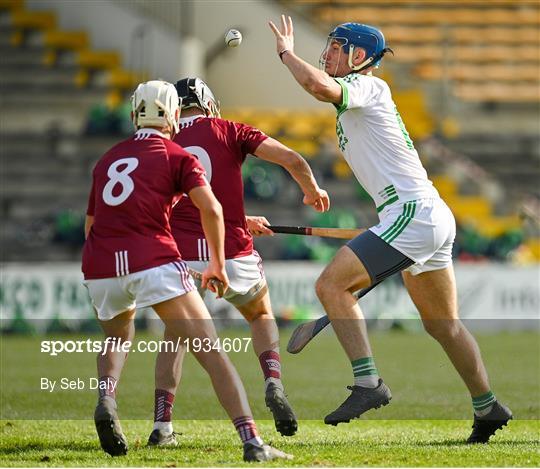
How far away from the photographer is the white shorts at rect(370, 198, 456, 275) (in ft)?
22.1

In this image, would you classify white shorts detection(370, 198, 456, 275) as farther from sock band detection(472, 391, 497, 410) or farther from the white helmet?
the white helmet

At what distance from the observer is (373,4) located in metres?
23.1

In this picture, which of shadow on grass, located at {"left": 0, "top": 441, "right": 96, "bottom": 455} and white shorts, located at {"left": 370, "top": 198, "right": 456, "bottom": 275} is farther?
shadow on grass, located at {"left": 0, "top": 441, "right": 96, "bottom": 455}

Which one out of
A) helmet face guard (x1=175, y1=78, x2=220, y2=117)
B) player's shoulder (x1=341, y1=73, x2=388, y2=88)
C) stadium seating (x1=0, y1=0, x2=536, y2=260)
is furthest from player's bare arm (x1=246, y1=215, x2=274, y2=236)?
stadium seating (x1=0, y1=0, x2=536, y2=260)

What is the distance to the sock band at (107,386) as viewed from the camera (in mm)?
6555

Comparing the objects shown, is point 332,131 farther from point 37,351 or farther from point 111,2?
point 37,351

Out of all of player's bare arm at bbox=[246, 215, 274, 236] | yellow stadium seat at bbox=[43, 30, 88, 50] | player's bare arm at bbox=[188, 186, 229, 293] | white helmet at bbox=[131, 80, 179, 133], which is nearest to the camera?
player's bare arm at bbox=[188, 186, 229, 293]

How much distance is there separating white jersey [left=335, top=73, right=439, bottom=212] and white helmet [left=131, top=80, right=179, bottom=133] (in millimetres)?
992

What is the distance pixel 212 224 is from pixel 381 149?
1.28 m

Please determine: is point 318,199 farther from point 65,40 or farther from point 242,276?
point 65,40

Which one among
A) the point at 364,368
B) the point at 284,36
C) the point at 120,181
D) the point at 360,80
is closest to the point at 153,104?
the point at 120,181

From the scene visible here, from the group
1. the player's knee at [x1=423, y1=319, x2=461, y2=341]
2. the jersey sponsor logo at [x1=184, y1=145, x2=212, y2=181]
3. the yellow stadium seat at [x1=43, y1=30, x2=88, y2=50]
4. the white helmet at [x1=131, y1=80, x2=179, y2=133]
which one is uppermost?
the white helmet at [x1=131, y1=80, x2=179, y2=133]

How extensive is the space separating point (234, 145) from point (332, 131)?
13.1m

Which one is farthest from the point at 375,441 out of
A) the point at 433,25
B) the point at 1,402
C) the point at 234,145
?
the point at 433,25
